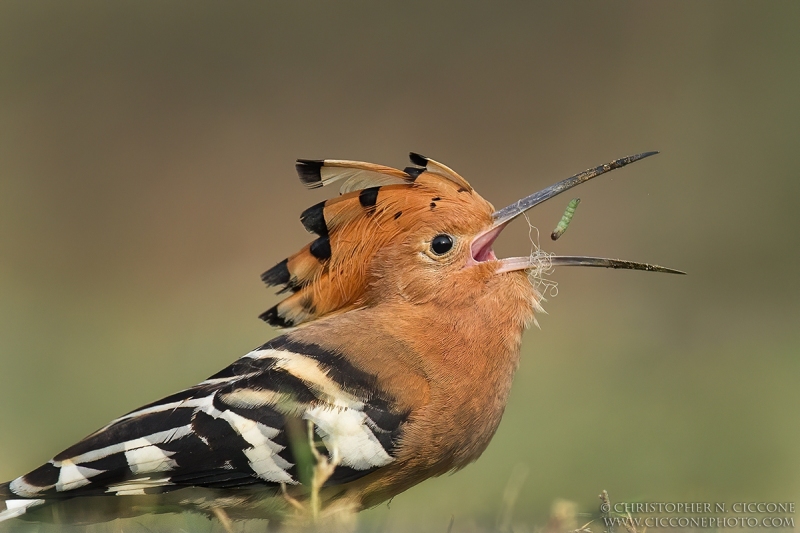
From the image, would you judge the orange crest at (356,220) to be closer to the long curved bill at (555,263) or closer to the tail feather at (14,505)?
the long curved bill at (555,263)

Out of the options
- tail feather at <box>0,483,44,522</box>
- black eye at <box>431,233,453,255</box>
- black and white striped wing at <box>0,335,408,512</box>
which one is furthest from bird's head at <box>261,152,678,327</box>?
tail feather at <box>0,483,44,522</box>

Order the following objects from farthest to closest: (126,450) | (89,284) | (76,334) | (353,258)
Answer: (89,284) → (76,334) → (353,258) → (126,450)

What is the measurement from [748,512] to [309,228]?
109 cm

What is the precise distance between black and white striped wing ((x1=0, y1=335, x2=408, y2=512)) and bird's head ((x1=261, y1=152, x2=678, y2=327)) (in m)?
0.32

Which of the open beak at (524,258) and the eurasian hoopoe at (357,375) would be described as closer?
the eurasian hoopoe at (357,375)

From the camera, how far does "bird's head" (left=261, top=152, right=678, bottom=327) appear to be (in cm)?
236

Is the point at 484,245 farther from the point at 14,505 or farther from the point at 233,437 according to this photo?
the point at 14,505

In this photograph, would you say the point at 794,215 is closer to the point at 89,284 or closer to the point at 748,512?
the point at 89,284

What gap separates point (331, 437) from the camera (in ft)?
6.65

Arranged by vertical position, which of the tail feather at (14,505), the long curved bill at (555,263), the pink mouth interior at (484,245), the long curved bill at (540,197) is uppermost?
the long curved bill at (540,197)

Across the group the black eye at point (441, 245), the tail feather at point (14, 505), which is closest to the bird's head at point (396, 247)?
the black eye at point (441, 245)

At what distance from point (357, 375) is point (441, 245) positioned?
15.7 inches

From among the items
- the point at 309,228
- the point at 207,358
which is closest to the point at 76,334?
the point at 207,358

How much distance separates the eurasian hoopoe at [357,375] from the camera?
1.98 metres
